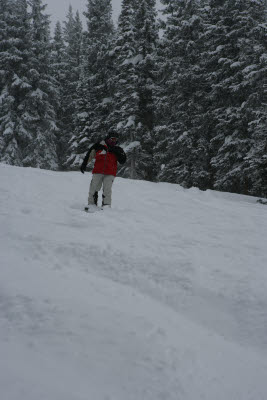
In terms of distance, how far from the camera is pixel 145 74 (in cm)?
2119

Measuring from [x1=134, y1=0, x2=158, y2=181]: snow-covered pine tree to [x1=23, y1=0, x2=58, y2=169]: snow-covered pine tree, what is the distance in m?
Result: 9.02

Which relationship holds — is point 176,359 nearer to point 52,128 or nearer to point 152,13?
point 152,13

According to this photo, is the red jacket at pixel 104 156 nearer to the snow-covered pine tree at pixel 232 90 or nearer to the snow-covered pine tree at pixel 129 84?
the snow-covered pine tree at pixel 232 90

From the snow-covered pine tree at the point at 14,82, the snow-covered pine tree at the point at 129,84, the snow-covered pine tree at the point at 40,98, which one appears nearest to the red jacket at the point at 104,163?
the snow-covered pine tree at the point at 129,84

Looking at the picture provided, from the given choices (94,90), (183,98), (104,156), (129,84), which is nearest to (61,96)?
(94,90)

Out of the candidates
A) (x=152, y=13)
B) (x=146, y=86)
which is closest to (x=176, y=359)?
(x=146, y=86)

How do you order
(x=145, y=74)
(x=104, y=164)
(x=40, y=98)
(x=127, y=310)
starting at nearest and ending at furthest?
1. (x=127, y=310)
2. (x=104, y=164)
3. (x=145, y=74)
4. (x=40, y=98)

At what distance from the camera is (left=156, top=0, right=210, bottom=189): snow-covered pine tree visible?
18.5 metres

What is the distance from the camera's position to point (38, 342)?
7.98ft

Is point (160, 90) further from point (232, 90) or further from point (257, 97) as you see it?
point (257, 97)

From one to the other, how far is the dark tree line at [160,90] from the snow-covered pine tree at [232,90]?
2.4 inches

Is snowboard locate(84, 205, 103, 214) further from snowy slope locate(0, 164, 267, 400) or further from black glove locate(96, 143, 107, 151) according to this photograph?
black glove locate(96, 143, 107, 151)

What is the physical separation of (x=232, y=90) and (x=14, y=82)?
17018 mm

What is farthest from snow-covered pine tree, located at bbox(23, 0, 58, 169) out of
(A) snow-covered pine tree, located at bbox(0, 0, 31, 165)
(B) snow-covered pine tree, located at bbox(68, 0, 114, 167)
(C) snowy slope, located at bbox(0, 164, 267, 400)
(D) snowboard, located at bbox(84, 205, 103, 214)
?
(C) snowy slope, located at bbox(0, 164, 267, 400)
